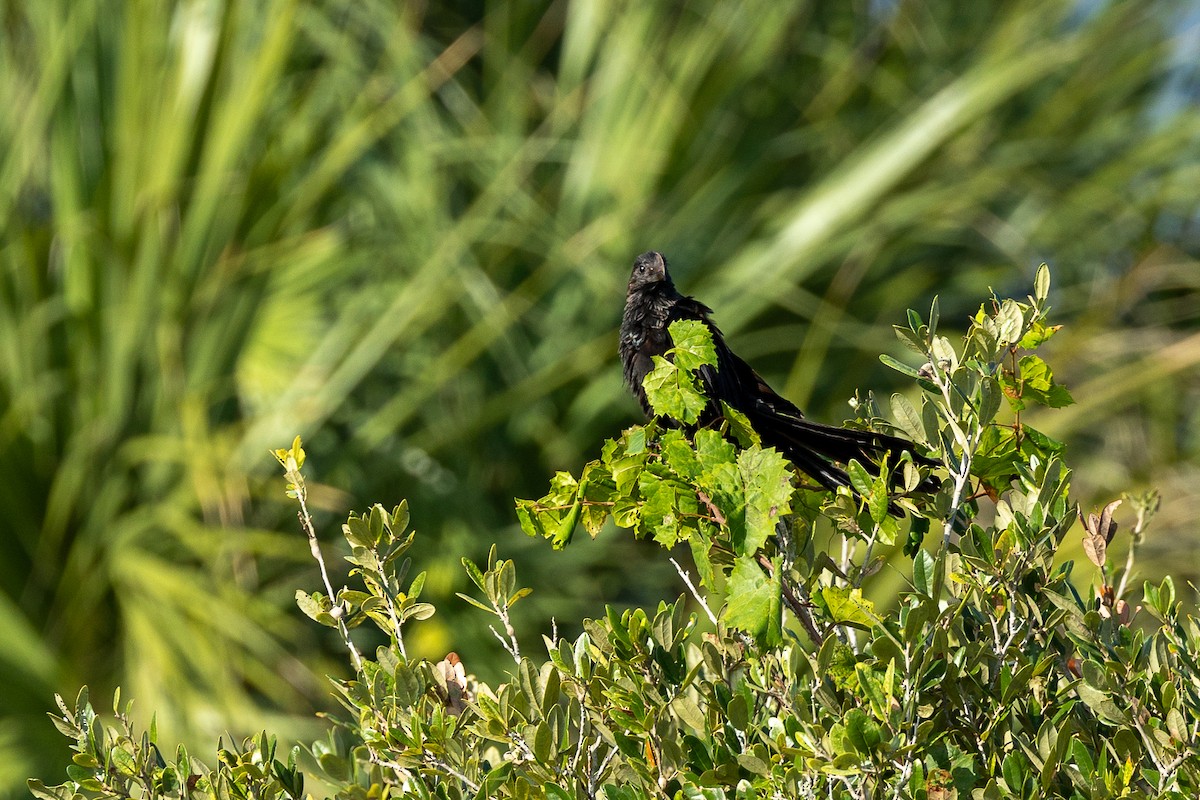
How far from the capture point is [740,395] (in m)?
2.04

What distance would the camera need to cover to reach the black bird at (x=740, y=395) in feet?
5.16

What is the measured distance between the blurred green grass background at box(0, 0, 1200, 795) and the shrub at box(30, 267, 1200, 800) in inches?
76.1

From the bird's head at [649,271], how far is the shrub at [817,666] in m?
1.09

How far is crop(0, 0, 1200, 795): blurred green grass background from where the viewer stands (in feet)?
11.4

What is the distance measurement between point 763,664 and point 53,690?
Answer: 2.56 metres

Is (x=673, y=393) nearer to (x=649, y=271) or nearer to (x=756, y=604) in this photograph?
(x=756, y=604)

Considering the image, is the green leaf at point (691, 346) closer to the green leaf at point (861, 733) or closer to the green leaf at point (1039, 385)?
the green leaf at point (1039, 385)

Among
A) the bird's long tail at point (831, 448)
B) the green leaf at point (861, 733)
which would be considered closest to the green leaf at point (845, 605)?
the green leaf at point (861, 733)

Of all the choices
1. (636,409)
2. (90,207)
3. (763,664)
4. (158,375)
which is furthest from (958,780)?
(90,207)

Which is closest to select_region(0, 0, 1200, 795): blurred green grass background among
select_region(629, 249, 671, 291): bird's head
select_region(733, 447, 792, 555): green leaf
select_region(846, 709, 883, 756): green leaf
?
select_region(629, 249, 671, 291): bird's head

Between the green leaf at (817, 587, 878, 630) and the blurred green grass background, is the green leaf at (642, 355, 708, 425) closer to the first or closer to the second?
the green leaf at (817, 587, 878, 630)

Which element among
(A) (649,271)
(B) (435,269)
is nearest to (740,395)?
(A) (649,271)

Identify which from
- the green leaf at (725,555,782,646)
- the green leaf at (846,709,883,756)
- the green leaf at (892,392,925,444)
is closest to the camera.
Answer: the green leaf at (846,709,883,756)

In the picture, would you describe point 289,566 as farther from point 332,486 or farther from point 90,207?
point 90,207
